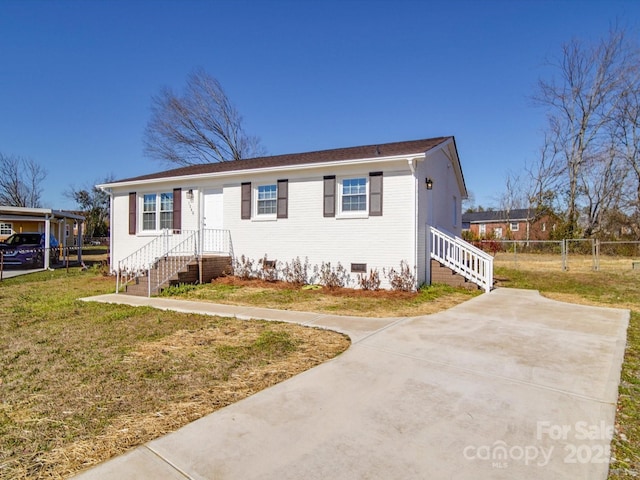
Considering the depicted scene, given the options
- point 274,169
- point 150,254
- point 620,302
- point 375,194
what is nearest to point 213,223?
point 150,254

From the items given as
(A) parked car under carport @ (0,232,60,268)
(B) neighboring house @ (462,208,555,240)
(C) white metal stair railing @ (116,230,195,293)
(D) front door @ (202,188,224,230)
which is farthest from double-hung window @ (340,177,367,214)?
(B) neighboring house @ (462,208,555,240)

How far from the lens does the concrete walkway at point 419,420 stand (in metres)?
2.12

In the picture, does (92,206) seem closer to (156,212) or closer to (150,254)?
(156,212)

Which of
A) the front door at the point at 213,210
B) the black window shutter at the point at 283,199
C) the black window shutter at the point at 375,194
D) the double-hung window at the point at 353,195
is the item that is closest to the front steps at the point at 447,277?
the black window shutter at the point at 375,194

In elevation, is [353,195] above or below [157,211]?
above

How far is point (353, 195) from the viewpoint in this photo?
10.5m

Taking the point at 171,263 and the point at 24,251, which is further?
the point at 24,251

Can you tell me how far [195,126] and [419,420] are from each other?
30.2 meters

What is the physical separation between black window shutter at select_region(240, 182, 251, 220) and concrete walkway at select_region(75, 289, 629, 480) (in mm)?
8077

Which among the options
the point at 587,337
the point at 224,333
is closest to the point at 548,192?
the point at 587,337

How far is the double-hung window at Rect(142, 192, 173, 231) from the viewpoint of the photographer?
13.4 metres

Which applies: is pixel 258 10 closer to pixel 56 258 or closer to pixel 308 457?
pixel 308 457

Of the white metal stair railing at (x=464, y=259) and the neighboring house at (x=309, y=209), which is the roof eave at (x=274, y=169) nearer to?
the neighboring house at (x=309, y=209)

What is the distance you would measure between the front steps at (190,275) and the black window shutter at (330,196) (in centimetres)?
415
